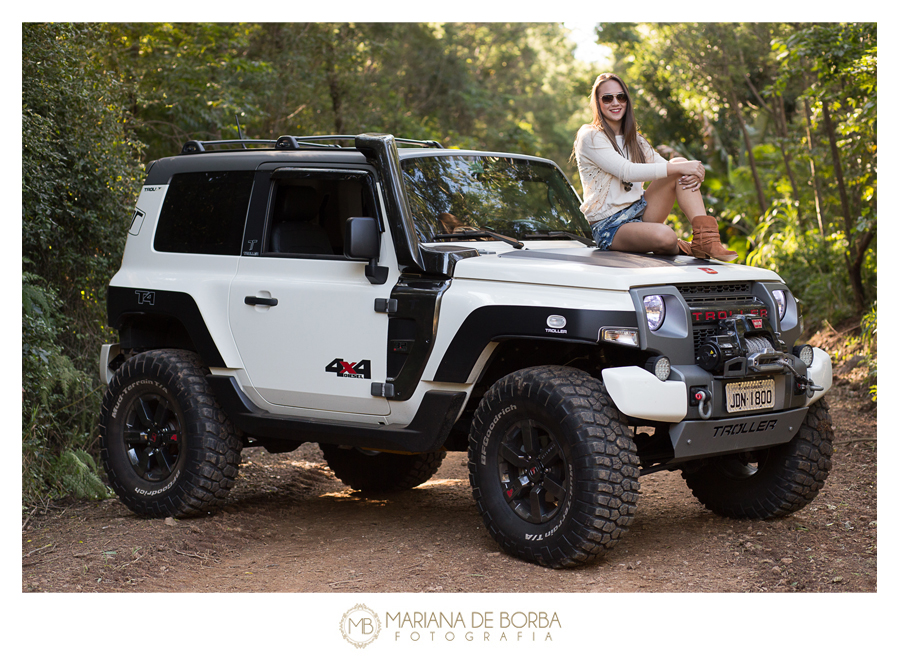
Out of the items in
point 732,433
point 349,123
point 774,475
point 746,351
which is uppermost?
point 349,123

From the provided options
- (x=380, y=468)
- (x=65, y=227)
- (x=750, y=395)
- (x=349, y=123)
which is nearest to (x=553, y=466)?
(x=750, y=395)

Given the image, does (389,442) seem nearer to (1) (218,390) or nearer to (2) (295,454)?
(1) (218,390)

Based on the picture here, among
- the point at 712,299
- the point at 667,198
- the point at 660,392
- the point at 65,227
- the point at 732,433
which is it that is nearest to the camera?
→ the point at 660,392

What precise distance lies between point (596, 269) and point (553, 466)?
101 cm

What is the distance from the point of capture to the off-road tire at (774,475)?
209 inches

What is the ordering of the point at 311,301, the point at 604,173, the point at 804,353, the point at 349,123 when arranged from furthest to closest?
the point at 349,123 < the point at 604,173 < the point at 311,301 < the point at 804,353

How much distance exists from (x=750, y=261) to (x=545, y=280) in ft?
34.1

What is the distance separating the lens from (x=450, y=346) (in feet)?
16.6

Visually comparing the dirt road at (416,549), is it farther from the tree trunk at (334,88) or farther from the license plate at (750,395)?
the tree trunk at (334,88)

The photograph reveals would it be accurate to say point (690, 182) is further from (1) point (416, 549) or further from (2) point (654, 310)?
(1) point (416, 549)

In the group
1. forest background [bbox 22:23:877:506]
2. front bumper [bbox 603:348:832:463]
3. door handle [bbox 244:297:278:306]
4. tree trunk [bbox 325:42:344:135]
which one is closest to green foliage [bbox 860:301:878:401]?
forest background [bbox 22:23:877:506]

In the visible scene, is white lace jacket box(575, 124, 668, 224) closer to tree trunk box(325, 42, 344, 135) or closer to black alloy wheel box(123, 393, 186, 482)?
black alloy wheel box(123, 393, 186, 482)

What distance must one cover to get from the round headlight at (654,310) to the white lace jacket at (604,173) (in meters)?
1.14

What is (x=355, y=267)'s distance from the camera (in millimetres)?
5512
